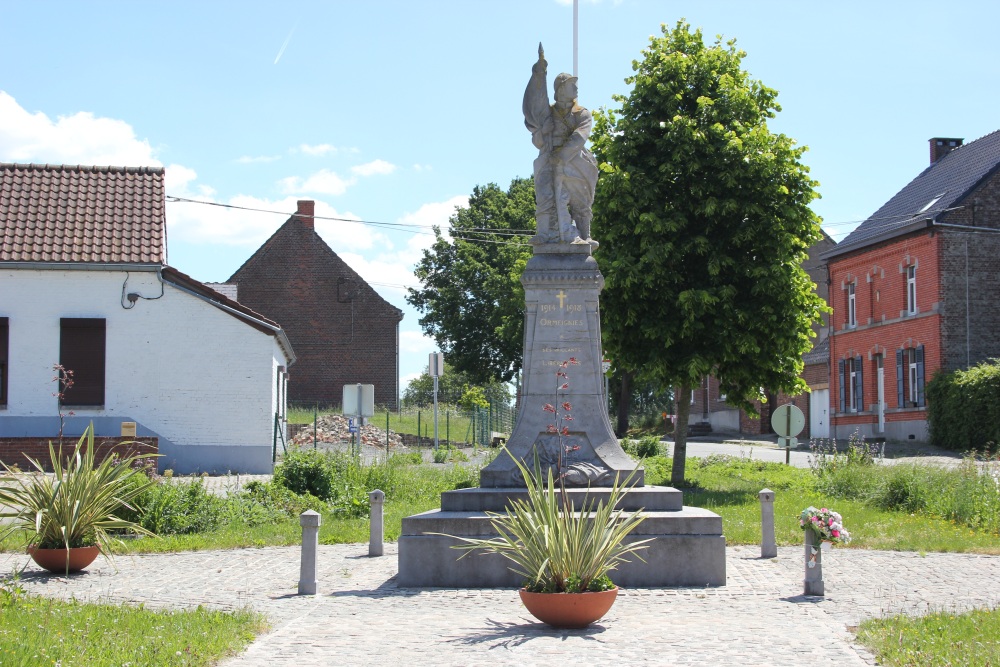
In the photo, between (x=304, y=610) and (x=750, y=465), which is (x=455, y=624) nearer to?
(x=304, y=610)

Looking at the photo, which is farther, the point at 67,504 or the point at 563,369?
the point at 563,369

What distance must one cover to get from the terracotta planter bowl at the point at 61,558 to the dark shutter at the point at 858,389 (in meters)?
36.5

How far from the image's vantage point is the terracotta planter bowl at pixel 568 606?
8117mm

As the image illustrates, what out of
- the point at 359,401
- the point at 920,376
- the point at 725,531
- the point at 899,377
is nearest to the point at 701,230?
the point at 359,401

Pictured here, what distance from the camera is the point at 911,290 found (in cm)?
3947

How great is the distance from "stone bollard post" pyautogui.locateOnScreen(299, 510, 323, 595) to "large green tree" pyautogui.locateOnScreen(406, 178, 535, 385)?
42.0 metres

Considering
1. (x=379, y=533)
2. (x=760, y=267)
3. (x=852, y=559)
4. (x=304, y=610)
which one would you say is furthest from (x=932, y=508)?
(x=304, y=610)

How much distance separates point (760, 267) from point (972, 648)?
46.4 feet

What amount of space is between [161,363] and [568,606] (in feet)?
58.3

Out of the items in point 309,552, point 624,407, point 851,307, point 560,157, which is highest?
point 851,307

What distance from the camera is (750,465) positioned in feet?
88.2

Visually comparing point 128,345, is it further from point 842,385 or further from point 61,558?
point 842,385

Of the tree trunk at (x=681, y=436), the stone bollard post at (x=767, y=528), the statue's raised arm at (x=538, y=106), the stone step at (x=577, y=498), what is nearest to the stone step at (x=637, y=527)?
the stone step at (x=577, y=498)

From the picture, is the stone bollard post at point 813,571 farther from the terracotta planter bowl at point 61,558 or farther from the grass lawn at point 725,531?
the terracotta planter bowl at point 61,558
